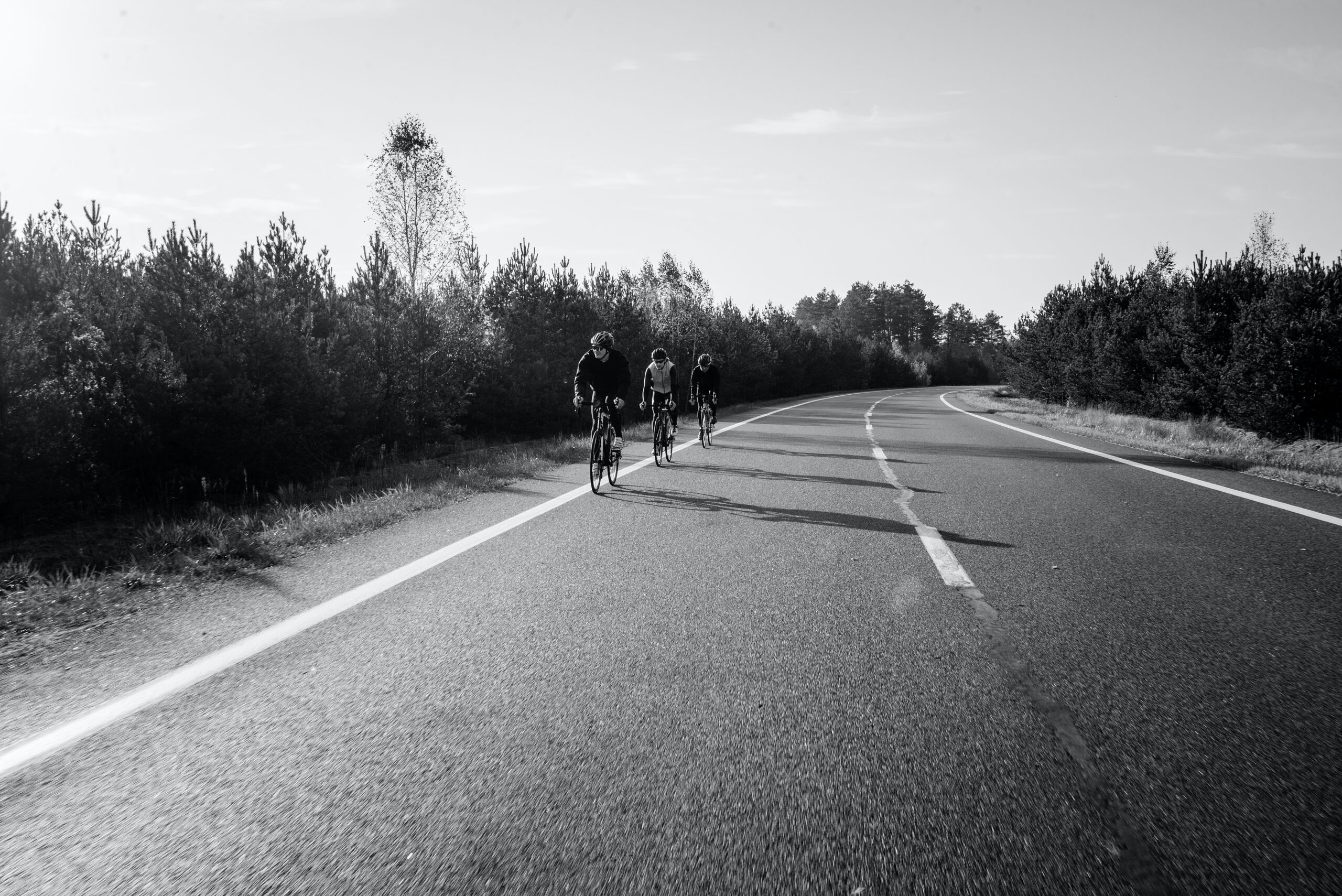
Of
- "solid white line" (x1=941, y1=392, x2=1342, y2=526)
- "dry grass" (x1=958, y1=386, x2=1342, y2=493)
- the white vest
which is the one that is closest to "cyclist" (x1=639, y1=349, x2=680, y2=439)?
the white vest

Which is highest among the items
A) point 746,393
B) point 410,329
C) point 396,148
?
point 396,148

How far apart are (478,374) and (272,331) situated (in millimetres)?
12672

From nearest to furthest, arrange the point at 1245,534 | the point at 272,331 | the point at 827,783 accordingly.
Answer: the point at 827,783, the point at 1245,534, the point at 272,331

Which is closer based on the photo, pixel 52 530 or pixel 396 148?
pixel 52 530

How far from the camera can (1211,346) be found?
2477 centimetres

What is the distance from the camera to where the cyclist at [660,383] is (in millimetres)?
13359

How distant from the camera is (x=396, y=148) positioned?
40.8 metres

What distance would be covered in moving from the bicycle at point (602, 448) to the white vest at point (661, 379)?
3.16 m

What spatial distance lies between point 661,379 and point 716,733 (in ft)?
35.7

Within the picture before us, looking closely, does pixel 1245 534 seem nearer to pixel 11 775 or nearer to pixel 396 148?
pixel 11 775

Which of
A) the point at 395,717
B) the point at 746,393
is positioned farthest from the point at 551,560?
the point at 746,393

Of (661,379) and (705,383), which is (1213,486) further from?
(705,383)

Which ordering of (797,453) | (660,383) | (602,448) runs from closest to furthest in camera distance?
(602,448), (660,383), (797,453)

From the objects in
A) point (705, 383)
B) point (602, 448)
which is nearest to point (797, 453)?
point (705, 383)
